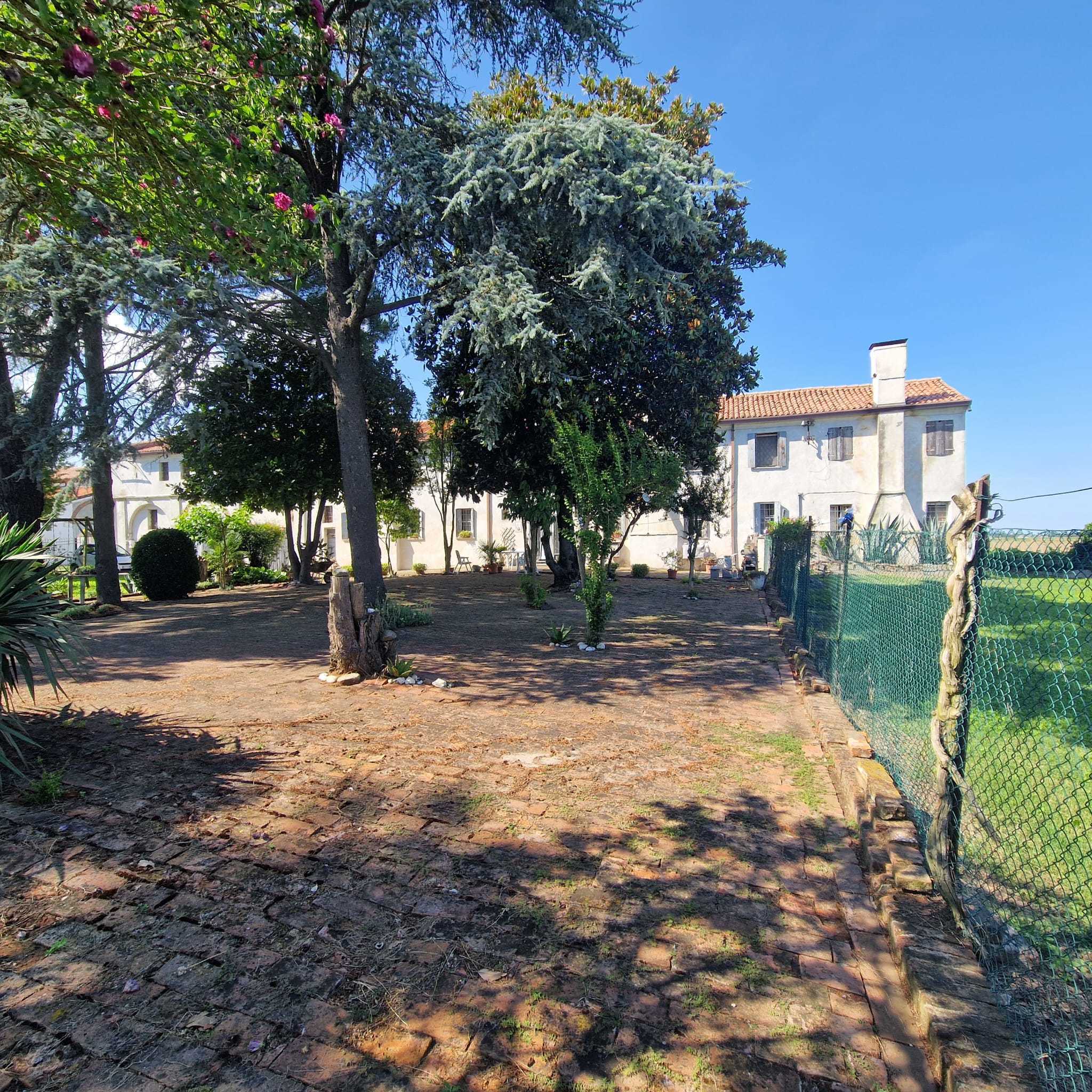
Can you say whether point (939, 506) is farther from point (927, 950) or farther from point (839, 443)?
point (927, 950)

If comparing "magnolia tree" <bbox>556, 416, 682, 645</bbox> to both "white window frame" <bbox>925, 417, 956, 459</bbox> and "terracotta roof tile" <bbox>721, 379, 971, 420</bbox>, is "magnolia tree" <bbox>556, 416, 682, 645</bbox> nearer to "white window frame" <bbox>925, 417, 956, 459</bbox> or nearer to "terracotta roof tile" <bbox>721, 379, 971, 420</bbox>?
"terracotta roof tile" <bbox>721, 379, 971, 420</bbox>

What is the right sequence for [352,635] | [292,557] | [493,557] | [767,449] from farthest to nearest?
[767,449] → [493,557] → [292,557] → [352,635]

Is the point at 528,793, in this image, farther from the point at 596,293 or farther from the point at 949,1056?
the point at 596,293

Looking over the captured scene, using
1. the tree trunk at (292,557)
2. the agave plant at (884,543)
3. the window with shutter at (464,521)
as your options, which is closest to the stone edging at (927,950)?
the agave plant at (884,543)

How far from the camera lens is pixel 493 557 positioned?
2605cm

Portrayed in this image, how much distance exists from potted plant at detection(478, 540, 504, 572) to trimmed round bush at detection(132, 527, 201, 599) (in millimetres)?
11459

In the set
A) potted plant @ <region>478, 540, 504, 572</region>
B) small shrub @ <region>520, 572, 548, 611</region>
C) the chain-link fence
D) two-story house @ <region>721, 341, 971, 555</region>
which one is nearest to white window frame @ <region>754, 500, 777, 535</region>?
two-story house @ <region>721, 341, 971, 555</region>

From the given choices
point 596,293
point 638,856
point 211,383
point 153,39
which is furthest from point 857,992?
point 211,383

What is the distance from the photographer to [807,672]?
22.7 ft

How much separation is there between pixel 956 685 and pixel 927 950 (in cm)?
102

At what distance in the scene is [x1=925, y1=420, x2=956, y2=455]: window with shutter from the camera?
84.0ft

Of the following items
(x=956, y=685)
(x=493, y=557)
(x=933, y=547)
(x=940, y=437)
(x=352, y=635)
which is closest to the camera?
(x=956, y=685)

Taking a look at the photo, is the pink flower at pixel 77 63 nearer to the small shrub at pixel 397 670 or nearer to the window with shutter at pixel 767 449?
the small shrub at pixel 397 670

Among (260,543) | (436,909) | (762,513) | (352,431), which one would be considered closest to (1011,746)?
(436,909)
